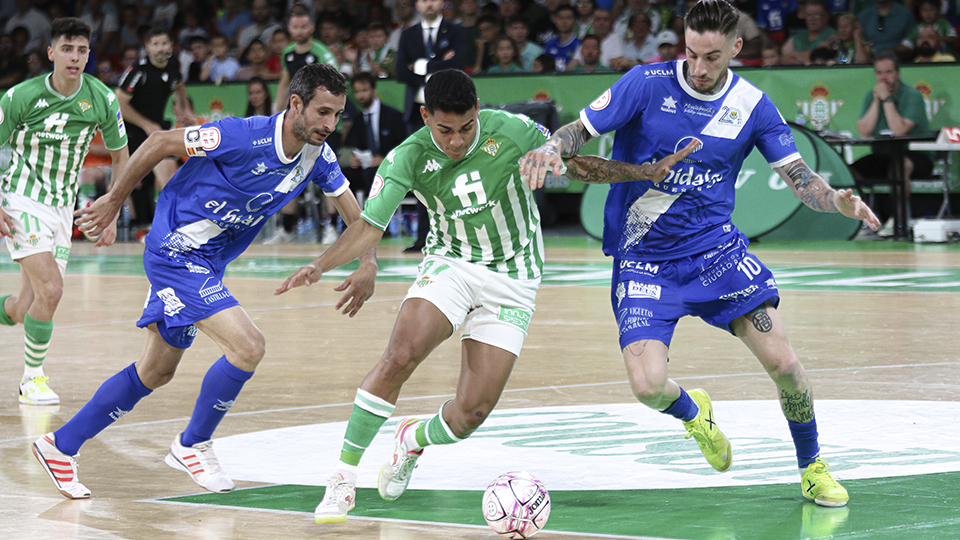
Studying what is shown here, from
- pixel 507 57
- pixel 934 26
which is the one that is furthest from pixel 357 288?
pixel 934 26

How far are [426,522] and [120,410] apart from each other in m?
1.76

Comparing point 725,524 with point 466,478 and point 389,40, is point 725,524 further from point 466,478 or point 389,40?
point 389,40

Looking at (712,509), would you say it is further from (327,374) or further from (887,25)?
(887,25)

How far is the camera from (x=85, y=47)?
321 inches

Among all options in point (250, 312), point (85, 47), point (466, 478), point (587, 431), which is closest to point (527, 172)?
point (466, 478)

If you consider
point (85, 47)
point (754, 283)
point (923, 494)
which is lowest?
point (923, 494)

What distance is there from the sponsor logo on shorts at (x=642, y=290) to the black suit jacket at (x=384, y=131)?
42.4 feet

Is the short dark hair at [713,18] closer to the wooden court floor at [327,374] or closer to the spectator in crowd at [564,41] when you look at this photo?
the wooden court floor at [327,374]

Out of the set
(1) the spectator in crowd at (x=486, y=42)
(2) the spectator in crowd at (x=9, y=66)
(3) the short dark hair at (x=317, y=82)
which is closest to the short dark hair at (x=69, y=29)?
(3) the short dark hair at (x=317, y=82)

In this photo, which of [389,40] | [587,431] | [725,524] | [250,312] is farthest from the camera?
[389,40]

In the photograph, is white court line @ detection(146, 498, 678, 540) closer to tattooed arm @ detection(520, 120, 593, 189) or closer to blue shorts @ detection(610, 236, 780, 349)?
blue shorts @ detection(610, 236, 780, 349)

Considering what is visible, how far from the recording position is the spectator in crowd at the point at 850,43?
17.1m

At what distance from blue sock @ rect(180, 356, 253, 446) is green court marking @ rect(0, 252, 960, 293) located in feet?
25.9

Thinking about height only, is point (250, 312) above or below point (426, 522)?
below
